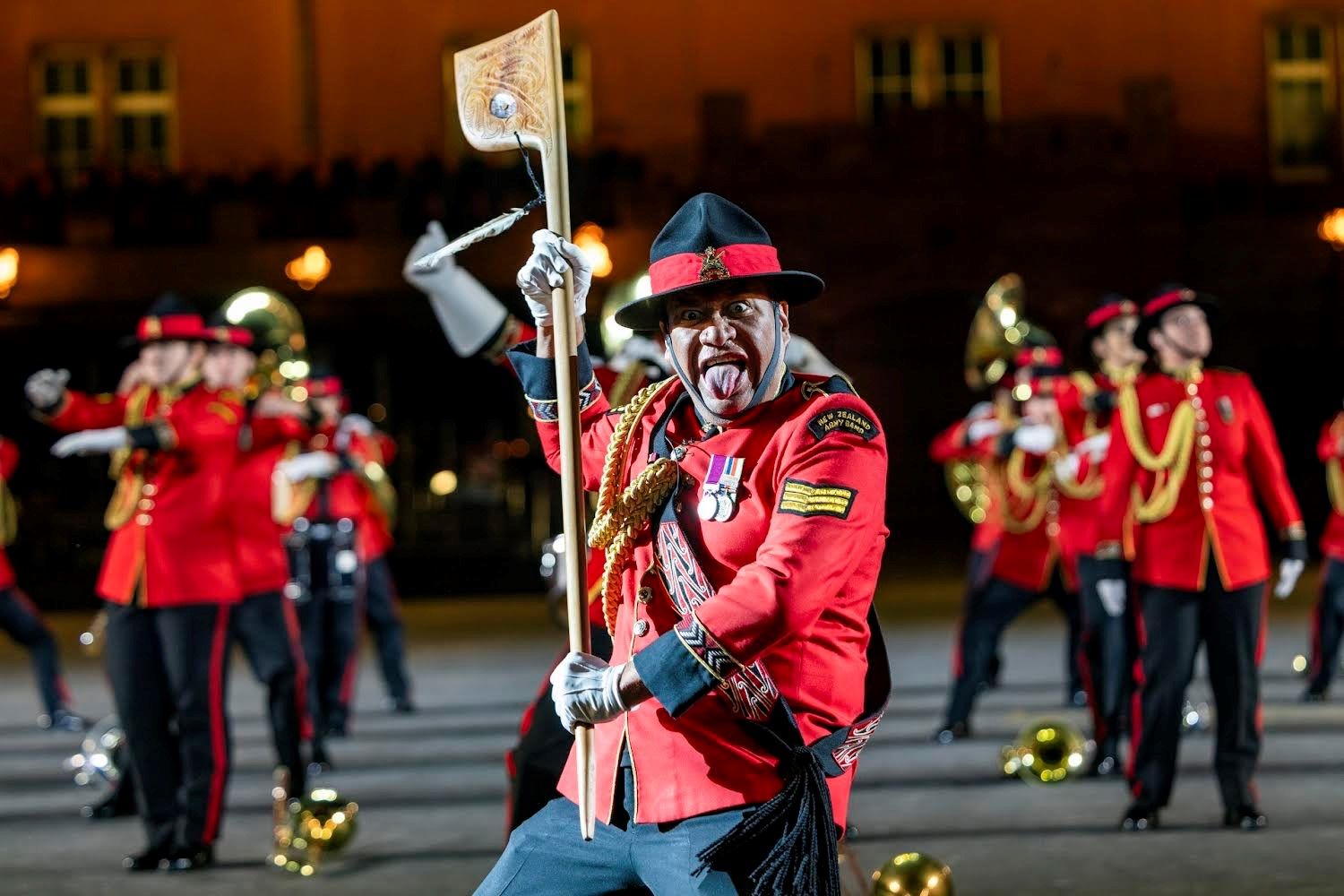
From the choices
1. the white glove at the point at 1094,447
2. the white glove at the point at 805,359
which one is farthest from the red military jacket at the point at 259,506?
the white glove at the point at 1094,447

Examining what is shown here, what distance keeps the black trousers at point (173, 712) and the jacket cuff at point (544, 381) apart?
3.90 metres

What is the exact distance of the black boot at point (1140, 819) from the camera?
7715 millimetres

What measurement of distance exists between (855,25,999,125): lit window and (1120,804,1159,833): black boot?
1908 cm

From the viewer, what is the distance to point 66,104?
26516 mm

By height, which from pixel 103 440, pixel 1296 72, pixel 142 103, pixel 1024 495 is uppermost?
pixel 142 103

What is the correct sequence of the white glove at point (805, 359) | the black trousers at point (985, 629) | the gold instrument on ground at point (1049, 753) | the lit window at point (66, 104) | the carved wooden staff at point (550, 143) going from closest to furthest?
the carved wooden staff at point (550, 143) < the white glove at point (805, 359) < the gold instrument on ground at point (1049, 753) < the black trousers at point (985, 629) < the lit window at point (66, 104)

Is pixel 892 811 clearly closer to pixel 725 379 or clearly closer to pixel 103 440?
pixel 103 440

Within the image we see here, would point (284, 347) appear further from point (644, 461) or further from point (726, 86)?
point (726, 86)

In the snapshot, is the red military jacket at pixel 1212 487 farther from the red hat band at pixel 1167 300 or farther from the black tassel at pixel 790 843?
the black tassel at pixel 790 843

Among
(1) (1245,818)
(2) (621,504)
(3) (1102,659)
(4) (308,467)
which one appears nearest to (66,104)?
(4) (308,467)

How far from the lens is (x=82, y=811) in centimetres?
877

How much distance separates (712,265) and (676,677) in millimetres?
720

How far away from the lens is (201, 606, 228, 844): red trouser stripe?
A: 24.6 feet

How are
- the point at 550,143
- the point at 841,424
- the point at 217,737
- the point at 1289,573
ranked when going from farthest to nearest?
the point at 1289,573 → the point at 217,737 → the point at 550,143 → the point at 841,424
